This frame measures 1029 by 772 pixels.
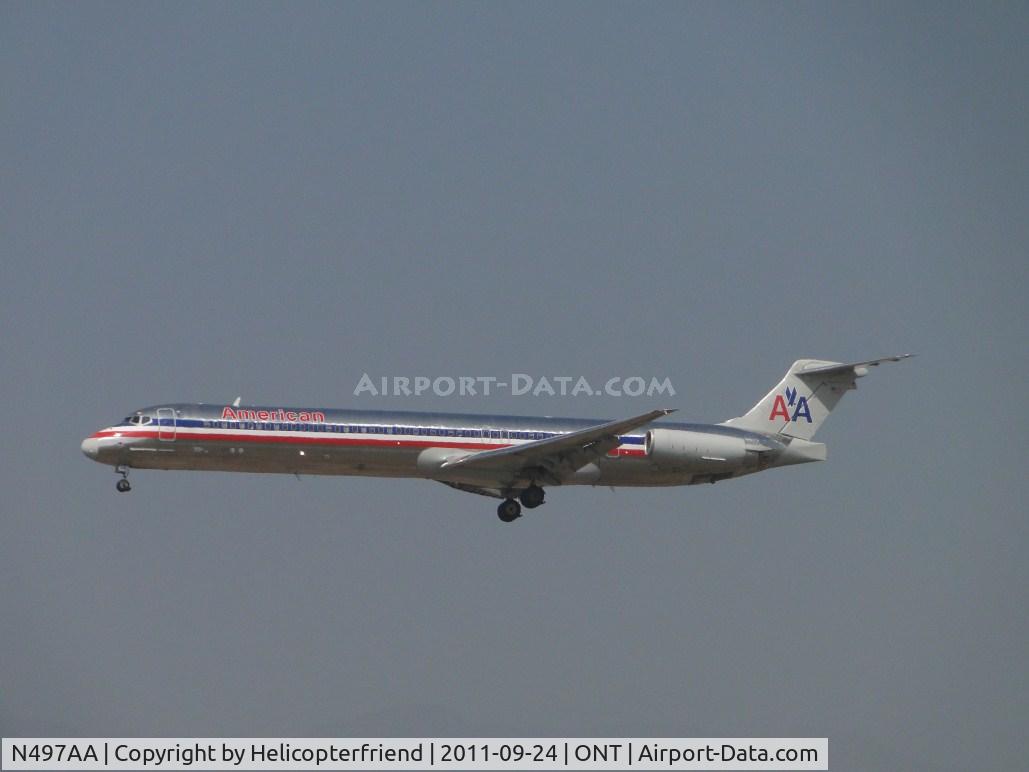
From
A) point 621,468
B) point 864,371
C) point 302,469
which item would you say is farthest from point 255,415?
point 864,371

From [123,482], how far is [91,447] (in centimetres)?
138

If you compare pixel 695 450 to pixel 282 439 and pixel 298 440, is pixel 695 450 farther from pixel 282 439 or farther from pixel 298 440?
pixel 282 439

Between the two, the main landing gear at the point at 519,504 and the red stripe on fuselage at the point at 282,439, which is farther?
the main landing gear at the point at 519,504

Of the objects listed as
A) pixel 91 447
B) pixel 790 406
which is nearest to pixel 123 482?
pixel 91 447

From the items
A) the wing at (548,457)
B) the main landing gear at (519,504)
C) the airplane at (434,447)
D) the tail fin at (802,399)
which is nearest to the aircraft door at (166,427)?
the airplane at (434,447)

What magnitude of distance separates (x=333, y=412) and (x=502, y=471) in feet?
17.4

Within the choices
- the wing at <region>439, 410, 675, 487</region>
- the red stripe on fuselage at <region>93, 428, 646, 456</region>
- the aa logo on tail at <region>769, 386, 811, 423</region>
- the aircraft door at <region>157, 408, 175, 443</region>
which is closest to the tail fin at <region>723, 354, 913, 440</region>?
the aa logo on tail at <region>769, 386, 811, 423</region>

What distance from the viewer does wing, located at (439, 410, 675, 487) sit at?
55.9m

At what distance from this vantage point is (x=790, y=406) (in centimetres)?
6203

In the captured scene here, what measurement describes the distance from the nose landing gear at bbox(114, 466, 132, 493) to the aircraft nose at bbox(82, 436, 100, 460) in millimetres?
748

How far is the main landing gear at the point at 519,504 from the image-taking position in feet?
191

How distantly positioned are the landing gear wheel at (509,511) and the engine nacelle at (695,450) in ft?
14.3

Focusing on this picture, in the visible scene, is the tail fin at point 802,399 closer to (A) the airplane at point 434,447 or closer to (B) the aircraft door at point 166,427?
(A) the airplane at point 434,447

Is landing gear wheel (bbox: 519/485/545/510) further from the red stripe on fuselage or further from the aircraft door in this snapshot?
the aircraft door
